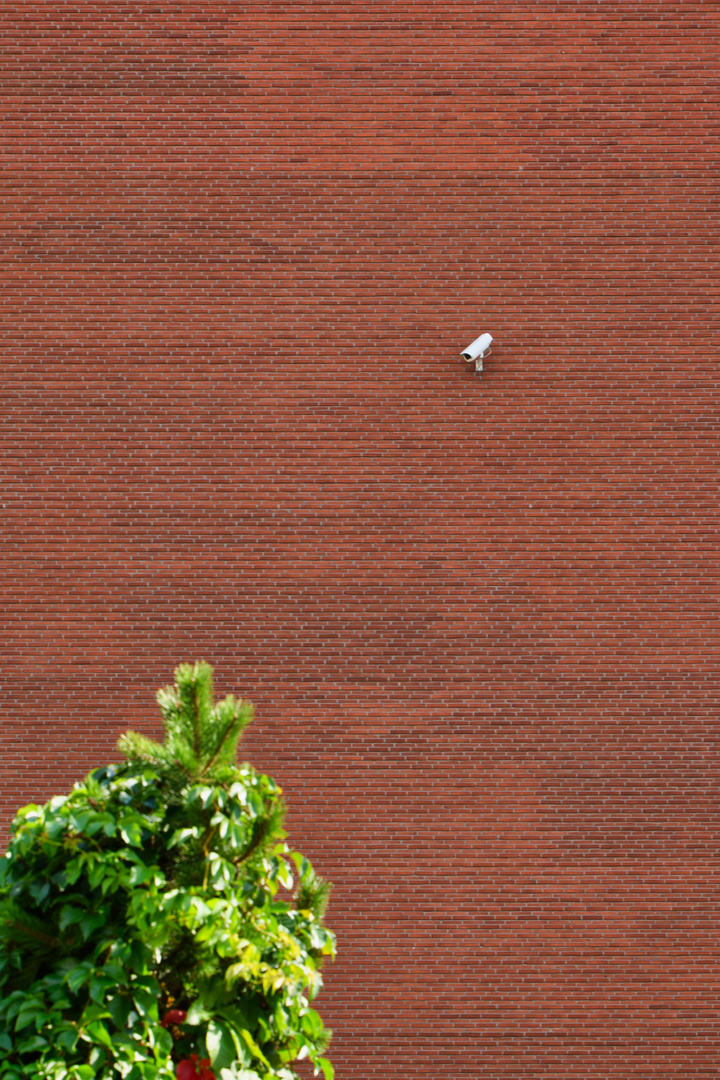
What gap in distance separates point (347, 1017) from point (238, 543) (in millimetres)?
4112

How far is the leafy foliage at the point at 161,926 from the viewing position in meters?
3.42

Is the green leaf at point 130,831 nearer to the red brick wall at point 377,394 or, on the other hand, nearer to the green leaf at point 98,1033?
the green leaf at point 98,1033

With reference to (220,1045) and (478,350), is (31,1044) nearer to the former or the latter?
(220,1045)

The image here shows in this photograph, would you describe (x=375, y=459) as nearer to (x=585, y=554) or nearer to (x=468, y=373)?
(x=468, y=373)

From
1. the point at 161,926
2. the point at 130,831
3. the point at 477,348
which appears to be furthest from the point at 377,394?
the point at 161,926

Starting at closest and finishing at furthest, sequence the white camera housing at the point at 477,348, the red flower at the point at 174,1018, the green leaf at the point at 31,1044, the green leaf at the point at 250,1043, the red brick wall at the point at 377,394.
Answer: the green leaf at the point at 31,1044 < the green leaf at the point at 250,1043 < the red flower at the point at 174,1018 < the white camera housing at the point at 477,348 < the red brick wall at the point at 377,394

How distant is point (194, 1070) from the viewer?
3.59 meters

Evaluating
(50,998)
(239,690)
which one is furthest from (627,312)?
(50,998)

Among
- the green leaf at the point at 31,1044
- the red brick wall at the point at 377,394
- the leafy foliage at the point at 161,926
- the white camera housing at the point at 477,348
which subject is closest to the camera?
the green leaf at the point at 31,1044

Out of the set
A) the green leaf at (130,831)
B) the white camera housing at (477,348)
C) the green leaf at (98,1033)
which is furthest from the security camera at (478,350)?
the green leaf at (98,1033)

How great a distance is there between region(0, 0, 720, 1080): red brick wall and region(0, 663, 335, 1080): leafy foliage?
429 centimetres

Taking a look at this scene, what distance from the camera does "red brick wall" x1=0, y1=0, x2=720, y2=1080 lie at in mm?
8211

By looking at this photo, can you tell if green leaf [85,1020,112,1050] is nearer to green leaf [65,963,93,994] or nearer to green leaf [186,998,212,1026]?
green leaf [65,963,93,994]

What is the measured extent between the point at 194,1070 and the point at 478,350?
5983 millimetres
